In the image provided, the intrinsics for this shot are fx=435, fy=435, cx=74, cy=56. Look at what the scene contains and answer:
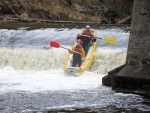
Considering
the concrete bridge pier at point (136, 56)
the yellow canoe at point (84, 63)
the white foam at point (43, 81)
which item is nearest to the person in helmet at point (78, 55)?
the yellow canoe at point (84, 63)

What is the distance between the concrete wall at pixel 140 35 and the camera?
12.3 meters

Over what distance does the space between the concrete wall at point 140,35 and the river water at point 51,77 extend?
1.21 metres

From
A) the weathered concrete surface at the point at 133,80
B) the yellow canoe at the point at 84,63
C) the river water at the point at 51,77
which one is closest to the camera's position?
the river water at the point at 51,77

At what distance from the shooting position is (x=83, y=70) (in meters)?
15.3

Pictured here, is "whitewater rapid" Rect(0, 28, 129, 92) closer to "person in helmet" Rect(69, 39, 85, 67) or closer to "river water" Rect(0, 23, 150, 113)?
"river water" Rect(0, 23, 150, 113)

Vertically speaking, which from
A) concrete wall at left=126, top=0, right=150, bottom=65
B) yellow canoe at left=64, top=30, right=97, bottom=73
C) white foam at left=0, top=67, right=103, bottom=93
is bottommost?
white foam at left=0, top=67, right=103, bottom=93

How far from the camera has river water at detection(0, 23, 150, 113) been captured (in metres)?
10.0

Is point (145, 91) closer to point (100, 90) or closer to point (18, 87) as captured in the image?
→ point (100, 90)

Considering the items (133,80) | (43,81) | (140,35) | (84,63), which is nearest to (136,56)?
(140,35)

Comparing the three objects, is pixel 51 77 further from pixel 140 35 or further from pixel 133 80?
pixel 133 80

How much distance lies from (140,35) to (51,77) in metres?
3.84

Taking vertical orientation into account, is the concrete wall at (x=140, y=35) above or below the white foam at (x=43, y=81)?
above

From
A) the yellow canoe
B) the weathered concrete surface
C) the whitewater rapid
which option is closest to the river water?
the whitewater rapid

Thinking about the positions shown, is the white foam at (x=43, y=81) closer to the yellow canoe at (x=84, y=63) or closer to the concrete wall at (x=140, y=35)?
the yellow canoe at (x=84, y=63)
